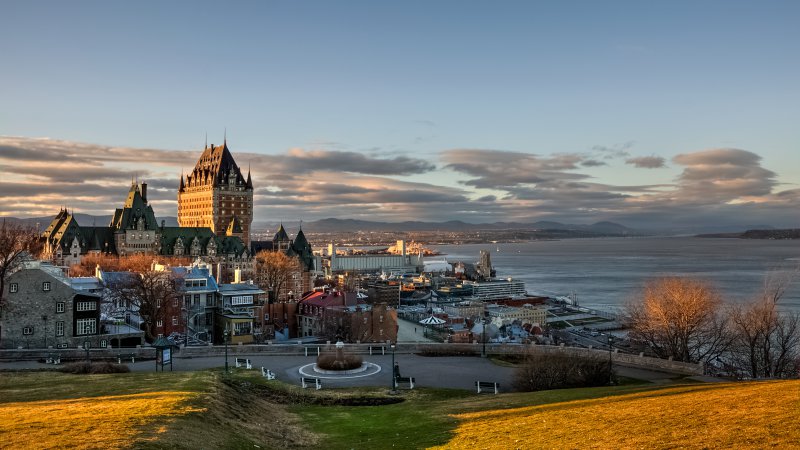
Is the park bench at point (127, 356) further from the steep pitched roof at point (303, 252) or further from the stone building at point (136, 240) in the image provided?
the steep pitched roof at point (303, 252)

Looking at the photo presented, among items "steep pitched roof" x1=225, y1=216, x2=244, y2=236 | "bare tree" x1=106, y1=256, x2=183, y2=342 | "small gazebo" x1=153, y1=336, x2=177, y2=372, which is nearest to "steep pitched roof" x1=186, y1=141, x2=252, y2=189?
"steep pitched roof" x1=225, y1=216, x2=244, y2=236

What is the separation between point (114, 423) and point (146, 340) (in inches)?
1653

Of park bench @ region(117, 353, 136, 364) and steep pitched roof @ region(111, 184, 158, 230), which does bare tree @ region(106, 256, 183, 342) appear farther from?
steep pitched roof @ region(111, 184, 158, 230)

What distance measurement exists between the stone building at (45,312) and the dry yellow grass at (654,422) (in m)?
37.5

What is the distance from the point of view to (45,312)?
158 feet

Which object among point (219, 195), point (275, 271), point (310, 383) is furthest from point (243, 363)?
point (219, 195)

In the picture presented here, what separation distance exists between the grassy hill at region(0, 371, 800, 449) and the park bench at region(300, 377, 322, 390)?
2935mm

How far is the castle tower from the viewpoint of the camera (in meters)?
148

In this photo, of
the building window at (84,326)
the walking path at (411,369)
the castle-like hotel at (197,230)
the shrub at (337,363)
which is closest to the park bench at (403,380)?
the walking path at (411,369)

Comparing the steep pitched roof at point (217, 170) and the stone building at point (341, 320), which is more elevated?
the steep pitched roof at point (217, 170)

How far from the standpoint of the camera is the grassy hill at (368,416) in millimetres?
16641

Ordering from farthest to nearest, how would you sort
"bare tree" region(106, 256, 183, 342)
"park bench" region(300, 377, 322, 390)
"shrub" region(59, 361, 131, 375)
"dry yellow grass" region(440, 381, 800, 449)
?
"bare tree" region(106, 256, 183, 342) < "park bench" region(300, 377, 322, 390) < "shrub" region(59, 361, 131, 375) < "dry yellow grass" region(440, 381, 800, 449)

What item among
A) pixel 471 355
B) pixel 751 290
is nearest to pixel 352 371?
pixel 471 355

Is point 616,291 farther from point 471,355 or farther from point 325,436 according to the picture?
point 325,436
